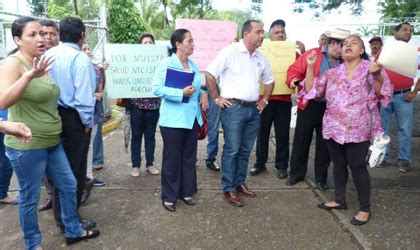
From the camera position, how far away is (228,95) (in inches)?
152

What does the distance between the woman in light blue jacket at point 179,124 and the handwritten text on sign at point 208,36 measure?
116 centimetres

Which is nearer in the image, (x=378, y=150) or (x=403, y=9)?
(x=378, y=150)

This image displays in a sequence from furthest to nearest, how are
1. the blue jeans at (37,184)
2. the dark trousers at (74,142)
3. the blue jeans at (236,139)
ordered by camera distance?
the blue jeans at (236,139) < the dark trousers at (74,142) < the blue jeans at (37,184)

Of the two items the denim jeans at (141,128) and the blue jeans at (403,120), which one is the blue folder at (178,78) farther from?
the blue jeans at (403,120)

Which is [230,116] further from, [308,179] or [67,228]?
[67,228]

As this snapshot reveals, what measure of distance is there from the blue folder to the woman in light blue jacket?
0.04 metres

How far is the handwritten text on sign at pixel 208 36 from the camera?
491cm

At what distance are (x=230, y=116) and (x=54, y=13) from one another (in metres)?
12.6

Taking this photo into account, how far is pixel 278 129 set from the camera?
15.8 ft

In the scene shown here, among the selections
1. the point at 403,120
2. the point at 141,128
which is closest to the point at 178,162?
the point at 141,128

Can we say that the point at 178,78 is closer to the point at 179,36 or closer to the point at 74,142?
the point at 179,36

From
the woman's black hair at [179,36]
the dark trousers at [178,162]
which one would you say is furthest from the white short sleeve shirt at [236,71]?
the dark trousers at [178,162]

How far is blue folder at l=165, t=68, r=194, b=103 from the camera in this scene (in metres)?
3.61

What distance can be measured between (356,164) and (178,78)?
→ 1922 millimetres
